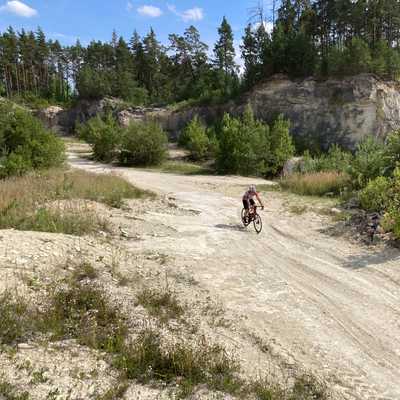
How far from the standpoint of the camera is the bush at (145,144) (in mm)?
30734

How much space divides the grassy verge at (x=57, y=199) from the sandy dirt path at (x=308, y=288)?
188 centimetres

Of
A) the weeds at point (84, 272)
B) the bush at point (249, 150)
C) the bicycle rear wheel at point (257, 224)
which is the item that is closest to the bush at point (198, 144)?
the bush at point (249, 150)

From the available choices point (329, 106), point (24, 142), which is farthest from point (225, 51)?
point (24, 142)

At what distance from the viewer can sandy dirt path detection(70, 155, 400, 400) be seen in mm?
4613

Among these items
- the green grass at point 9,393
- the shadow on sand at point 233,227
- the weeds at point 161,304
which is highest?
the green grass at point 9,393

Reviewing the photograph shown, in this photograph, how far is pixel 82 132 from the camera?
5244 cm

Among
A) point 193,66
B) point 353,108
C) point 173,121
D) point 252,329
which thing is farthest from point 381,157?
point 193,66

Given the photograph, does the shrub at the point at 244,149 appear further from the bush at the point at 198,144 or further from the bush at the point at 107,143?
the bush at the point at 107,143

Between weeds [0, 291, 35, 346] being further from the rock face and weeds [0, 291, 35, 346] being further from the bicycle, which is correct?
the rock face

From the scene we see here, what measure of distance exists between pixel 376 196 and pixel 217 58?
5333 cm

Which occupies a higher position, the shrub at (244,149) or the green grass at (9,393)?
the shrub at (244,149)

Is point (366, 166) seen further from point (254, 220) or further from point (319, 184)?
point (254, 220)

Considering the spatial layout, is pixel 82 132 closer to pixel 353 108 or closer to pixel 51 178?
pixel 353 108

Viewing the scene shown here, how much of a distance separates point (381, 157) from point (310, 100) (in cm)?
2474
